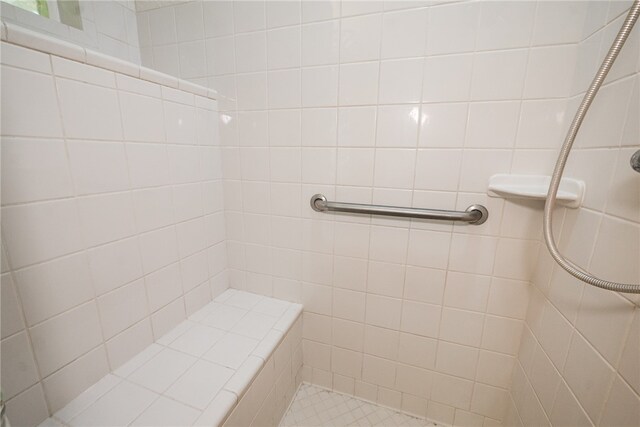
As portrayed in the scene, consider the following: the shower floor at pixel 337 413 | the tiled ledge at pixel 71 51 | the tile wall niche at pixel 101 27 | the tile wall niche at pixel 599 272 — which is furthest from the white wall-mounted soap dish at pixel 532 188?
the tile wall niche at pixel 101 27

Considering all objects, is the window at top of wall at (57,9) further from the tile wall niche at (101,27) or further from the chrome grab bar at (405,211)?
the chrome grab bar at (405,211)

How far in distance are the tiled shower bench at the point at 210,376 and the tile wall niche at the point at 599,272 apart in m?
0.82

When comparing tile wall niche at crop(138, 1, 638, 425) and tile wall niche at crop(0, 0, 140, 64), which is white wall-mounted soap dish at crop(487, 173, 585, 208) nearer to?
tile wall niche at crop(138, 1, 638, 425)

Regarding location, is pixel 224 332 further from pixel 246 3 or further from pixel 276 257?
pixel 246 3

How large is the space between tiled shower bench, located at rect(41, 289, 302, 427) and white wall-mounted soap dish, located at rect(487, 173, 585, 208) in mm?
874

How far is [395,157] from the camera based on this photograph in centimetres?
88

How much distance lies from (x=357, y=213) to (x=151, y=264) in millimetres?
738

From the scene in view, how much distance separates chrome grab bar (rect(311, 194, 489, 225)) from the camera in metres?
0.81

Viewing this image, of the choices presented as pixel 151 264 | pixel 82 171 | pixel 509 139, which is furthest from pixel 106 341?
pixel 509 139

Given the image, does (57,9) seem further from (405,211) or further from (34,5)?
(405,211)

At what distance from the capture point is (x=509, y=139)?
0.76m

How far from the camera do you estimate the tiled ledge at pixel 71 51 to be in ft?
1.73

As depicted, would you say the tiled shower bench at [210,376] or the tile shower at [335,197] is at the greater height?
the tile shower at [335,197]

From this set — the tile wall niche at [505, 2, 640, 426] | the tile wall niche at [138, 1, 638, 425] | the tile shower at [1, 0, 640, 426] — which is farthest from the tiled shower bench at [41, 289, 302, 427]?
the tile wall niche at [505, 2, 640, 426]
